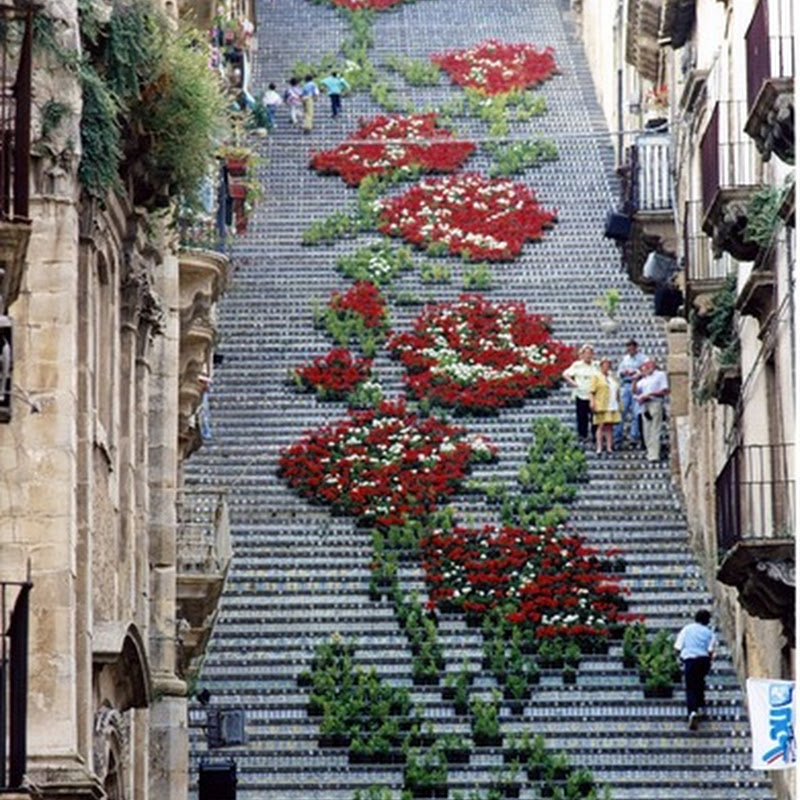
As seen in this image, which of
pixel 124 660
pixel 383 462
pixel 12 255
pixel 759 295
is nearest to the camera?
pixel 12 255

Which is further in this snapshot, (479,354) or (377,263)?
(377,263)

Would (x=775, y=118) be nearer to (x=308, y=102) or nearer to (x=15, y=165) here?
(x=15, y=165)

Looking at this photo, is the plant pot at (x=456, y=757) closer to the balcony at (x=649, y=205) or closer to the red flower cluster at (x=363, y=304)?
the balcony at (x=649, y=205)

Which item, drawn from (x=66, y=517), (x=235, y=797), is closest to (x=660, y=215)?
(x=235, y=797)

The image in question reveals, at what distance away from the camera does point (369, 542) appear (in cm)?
4400

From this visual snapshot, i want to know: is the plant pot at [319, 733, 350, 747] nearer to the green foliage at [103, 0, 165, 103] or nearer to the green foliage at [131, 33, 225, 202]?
the green foliage at [131, 33, 225, 202]

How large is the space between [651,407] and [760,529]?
1327 cm

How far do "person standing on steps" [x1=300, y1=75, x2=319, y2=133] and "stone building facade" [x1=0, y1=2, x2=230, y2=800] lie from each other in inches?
1210

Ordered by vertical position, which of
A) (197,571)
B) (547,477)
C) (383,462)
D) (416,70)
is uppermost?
(416,70)

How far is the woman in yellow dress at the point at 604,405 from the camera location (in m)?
46.5

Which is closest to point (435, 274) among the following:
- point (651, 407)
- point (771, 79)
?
point (651, 407)

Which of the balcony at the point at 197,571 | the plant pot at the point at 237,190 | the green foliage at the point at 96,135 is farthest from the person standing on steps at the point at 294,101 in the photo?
the green foliage at the point at 96,135

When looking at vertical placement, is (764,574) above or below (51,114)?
below

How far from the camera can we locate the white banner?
27.9m
